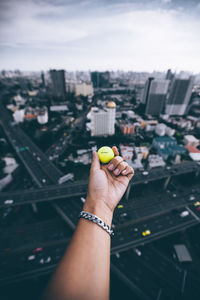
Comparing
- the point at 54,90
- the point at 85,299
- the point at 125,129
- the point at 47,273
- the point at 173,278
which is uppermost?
the point at 85,299

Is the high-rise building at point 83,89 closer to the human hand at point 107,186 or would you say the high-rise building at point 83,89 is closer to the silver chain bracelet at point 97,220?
the human hand at point 107,186

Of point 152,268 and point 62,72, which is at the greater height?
point 62,72

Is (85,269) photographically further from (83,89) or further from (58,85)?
(83,89)

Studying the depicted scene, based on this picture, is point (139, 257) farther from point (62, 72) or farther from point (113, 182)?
point (62, 72)

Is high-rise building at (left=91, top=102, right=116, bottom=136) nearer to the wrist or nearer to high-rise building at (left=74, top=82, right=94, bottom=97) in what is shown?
the wrist

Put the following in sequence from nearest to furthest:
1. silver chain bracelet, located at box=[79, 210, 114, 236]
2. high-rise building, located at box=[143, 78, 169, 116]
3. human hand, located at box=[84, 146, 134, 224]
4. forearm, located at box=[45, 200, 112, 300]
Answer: forearm, located at box=[45, 200, 112, 300] < silver chain bracelet, located at box=[79, 210, 114, 236] < human hand, located at box=[84, 146, 134, 224] < high-rise building, located at box=[143, 78, 169, 116]

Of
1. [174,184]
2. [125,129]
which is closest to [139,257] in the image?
[174,184]

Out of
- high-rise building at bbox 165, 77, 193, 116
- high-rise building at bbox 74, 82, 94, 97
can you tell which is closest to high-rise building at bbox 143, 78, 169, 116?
high-rise building at bbox 165, 77, 193, 116

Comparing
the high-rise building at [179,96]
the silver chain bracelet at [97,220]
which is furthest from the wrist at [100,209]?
the high-rise building at [179,96]
